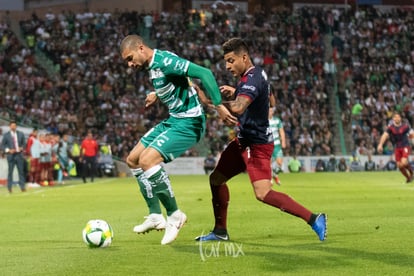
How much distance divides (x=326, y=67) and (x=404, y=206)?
3539 cm

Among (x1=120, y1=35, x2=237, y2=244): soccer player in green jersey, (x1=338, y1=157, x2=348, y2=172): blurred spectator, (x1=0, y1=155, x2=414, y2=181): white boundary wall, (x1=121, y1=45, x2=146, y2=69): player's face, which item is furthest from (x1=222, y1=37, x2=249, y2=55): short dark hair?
(x1=338, y1=157, x2=348, y2=172): blurred spectator

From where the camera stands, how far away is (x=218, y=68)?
50.3 meters

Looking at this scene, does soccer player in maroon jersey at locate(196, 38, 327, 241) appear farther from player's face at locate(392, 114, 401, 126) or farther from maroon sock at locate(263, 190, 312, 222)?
player's face at locate(392, 114, 401, 126)

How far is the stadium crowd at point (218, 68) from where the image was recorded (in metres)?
46.3

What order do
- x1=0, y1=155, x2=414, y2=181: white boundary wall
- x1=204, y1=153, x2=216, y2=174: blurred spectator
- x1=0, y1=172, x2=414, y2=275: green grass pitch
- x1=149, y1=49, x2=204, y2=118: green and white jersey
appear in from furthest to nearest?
x1=0, y1=155, x2=414, y2=181: white boundary wall, x1=204, y1=153, x2=216, y2=174: blurred spectator, x1=149, y1=49, x2=204, y2=118: green and white jersey, x1=0, y1=172, x2=414, y2=275: green grass pitch

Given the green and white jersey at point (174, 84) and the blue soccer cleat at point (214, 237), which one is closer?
the green and white jersey at point (174, 84)

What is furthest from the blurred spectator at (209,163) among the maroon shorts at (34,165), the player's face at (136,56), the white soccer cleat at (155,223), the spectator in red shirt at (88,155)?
the player's face at (136,56)

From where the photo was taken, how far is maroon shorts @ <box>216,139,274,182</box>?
34.6 feet

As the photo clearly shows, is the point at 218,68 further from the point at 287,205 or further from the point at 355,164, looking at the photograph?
the point at 287,205

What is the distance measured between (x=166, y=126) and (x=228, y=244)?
5.44ft

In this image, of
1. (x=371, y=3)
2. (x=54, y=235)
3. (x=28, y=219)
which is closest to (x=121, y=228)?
(x=54, y=235)

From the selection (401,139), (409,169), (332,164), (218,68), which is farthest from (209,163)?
(401,139)

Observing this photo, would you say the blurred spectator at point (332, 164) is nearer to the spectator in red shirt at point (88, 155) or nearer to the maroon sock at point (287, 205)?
the spectator in red shirt at point (88, 155)

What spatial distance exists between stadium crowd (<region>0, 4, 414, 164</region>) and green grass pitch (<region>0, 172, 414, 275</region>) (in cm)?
2687
